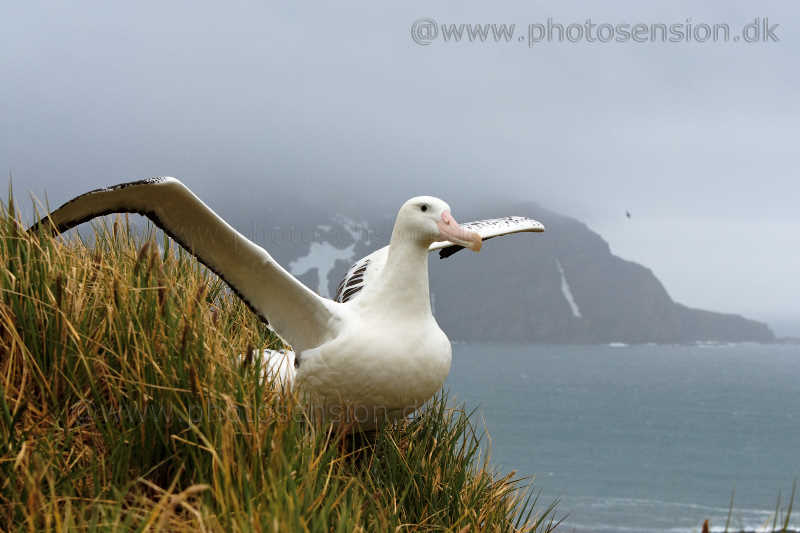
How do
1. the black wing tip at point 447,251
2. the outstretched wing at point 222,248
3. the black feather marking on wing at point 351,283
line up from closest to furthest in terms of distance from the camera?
the outstretched wing at point 222,248 → the black feather marking on wing at point 351,283 → the black wing tip at point 447,251

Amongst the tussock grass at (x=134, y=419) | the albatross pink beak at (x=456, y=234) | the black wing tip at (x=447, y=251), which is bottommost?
the tussock grass at (x=134, y=419)

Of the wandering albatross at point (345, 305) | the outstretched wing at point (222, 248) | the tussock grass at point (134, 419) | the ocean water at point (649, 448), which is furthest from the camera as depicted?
the ocean water at point (649, 448)

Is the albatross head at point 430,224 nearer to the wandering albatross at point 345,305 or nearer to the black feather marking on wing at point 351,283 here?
the wandering albatross at point 345,305

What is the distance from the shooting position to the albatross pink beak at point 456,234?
4.20 metres

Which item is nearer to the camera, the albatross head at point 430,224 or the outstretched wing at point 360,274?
the albatross head at point 430,224

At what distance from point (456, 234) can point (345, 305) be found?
2.88 ft

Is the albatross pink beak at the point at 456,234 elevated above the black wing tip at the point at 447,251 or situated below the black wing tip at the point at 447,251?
below

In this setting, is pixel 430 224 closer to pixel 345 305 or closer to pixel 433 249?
pixel 345 305

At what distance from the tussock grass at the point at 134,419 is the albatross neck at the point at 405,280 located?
3.39 feet

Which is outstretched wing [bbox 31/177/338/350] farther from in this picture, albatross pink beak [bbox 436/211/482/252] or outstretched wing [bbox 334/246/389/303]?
albatross pink beak [bbox 436/211/482/252]

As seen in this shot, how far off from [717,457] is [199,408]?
141682 millimetres

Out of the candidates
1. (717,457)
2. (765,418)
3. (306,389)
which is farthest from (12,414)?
(765,418)

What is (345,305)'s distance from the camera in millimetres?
4496

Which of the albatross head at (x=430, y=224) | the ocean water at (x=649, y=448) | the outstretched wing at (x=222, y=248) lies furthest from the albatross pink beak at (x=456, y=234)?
the ocean water at (x=649, y=448)
